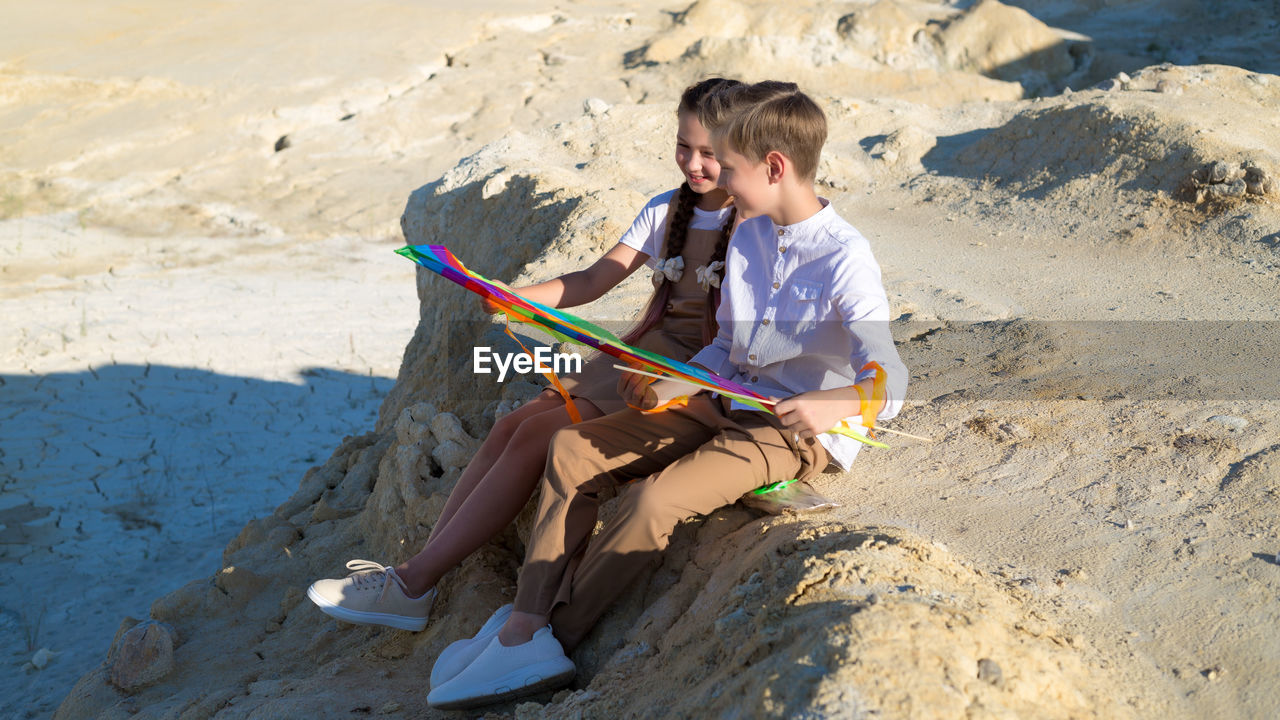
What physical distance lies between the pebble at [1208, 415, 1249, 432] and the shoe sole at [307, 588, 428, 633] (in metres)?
2.24

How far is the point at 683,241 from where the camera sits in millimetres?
2881

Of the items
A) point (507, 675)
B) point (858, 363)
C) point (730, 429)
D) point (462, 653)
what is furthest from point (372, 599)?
point (858, 363)

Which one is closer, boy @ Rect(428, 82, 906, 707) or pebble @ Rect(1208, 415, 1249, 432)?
boy @ Rect(428, 82, 906, 707)

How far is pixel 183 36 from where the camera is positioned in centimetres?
1491

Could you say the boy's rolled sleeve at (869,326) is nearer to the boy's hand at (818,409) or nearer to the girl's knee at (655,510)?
the boy's hand at (818,409)

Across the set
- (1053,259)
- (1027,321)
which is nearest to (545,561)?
(1027,321)

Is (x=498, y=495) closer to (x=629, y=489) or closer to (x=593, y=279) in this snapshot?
(x=629, y=489)

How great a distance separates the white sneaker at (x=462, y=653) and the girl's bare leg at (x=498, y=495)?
267 mm

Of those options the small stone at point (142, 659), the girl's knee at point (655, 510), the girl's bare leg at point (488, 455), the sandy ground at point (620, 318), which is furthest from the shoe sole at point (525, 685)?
the small stone at point (142, 659)

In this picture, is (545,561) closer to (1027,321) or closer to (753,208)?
(753,208)

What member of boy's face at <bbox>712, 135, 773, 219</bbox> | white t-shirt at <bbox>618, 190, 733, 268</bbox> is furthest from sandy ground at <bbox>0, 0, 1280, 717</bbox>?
white t-shirt at <bbox>618, 190, 733, 268</bbox>

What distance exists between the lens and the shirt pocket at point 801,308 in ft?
7.67

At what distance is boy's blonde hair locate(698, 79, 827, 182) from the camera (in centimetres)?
230

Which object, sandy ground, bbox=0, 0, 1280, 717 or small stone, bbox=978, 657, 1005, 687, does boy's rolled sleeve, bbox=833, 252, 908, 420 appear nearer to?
sandy ground, bbox=0, 0, 1280, 717
